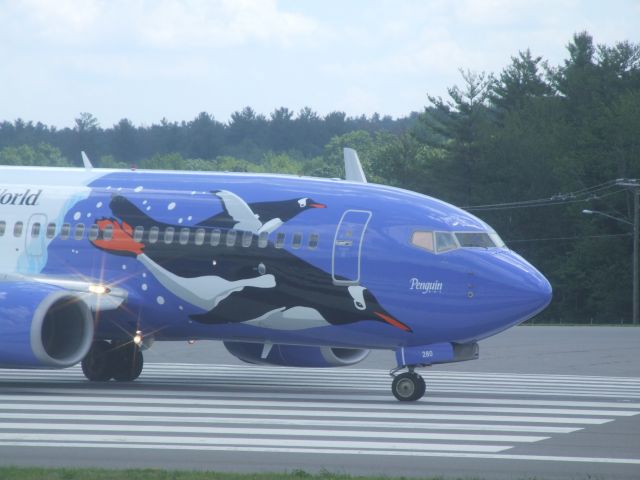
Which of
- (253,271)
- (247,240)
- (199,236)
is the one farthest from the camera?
(199,236)

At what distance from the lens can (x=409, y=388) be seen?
22.7 meters

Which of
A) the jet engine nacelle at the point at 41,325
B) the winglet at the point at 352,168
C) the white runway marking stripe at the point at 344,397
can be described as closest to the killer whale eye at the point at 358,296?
the white runway marking stripe at the point at 344,397

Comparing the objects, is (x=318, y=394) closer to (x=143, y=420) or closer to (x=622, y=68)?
(x=143, y=420)

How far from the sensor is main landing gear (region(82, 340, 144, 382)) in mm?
26875

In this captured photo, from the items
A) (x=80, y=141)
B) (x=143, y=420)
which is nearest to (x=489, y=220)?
(x=80, y=141)

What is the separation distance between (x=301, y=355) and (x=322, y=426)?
717 centimetres

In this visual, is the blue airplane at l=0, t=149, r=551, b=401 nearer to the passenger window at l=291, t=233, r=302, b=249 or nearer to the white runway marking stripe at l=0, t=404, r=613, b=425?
the passenger window at l=291, t=233, r=302, b=249

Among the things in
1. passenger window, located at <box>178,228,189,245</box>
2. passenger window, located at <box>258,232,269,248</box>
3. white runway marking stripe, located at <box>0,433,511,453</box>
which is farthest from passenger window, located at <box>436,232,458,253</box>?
white runway marking stripe, located at <box>0,433,511,453</box>

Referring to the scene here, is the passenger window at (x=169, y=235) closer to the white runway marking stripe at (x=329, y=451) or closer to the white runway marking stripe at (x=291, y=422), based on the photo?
the white runway marking stripe at (x=291, y=422)

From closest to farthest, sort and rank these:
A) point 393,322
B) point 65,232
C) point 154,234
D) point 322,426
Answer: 1. point 322,426
2. point 393,322
3. point 154,234
4. point 65,232

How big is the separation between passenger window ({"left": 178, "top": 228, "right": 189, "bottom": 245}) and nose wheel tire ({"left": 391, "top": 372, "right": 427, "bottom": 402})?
179 inches

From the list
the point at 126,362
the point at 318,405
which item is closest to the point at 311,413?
the point at 318,405

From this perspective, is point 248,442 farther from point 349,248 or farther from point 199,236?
point 199,236

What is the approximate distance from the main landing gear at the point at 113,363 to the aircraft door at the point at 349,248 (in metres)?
5.36
